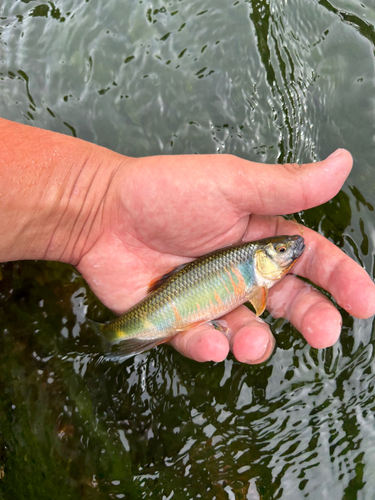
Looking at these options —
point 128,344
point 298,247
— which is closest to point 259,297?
point 298,247

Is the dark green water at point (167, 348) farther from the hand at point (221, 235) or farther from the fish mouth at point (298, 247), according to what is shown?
the fish mouth at point (298, 247)

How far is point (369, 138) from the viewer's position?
11.9ft

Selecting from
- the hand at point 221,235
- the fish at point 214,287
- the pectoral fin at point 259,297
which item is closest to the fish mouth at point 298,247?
the fish at point 214,287

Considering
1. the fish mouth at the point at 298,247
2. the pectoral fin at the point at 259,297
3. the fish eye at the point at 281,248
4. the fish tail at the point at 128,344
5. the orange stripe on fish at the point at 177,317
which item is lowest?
the fish tail at the point at 128,344

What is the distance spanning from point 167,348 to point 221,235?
3.86 ft

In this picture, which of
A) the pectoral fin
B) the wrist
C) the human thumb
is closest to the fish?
the pectoral fin

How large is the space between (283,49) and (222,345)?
2.94 metres

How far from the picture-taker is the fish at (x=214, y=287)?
3.07m

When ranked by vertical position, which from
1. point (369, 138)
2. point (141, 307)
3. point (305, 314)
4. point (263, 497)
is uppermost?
point (369, 138)

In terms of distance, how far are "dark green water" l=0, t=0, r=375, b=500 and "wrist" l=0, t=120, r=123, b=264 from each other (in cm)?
51

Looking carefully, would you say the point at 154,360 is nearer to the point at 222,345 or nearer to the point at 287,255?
the point at 222,345

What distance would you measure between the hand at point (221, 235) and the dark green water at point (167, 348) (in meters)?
0.49

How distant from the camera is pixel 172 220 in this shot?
10.4 feet

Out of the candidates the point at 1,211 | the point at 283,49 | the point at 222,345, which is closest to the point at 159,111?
the point at 283,49
